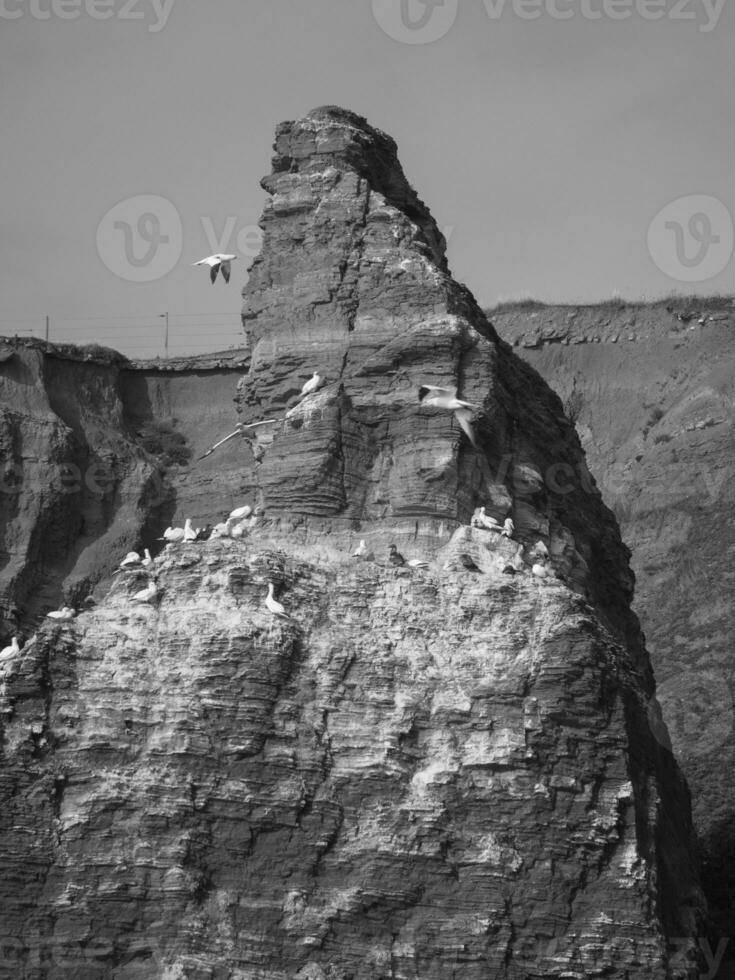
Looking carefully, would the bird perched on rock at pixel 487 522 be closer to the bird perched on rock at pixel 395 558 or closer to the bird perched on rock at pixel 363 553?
the bird perched on rock at pixel 395 558

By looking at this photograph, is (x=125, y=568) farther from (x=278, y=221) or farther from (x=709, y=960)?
(x=709, y=960)

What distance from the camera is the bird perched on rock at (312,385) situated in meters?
46.4

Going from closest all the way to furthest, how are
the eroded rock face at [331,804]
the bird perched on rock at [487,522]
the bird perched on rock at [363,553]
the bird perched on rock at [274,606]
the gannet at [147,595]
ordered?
1. the eroded rock face at [331,804]
2. the bird perched on rock at [274,606]
3. the gannet at [147,595]
4. the bird perched on rock at [363,553]
5. the bird perched on rock at [487,522]

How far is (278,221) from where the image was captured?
48781 millimetres

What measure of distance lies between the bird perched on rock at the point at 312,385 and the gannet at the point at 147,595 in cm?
477

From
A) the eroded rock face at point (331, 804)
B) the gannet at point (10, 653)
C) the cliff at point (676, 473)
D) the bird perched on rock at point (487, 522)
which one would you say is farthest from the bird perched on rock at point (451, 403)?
the cliff at point (676, 473)

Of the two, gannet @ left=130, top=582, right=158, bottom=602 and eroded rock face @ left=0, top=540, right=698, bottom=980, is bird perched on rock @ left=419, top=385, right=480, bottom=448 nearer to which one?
eroded rock face @ left=0, top=540, right=698, bottom=980

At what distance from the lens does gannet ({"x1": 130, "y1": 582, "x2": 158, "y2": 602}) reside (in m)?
43.7

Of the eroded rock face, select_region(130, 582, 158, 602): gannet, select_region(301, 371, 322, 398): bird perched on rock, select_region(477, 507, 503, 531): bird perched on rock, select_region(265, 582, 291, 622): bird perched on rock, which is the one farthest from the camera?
select_region(301, 371, 322, 398): bird perched on rock

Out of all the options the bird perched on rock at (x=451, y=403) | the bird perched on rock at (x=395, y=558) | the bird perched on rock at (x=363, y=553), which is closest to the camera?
the bird perched on rock at (x=395, y=558)

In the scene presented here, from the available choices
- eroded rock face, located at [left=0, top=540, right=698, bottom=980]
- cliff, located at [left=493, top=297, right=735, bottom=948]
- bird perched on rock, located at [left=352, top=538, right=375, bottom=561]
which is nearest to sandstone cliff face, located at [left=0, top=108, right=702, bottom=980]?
eroded rock face, located at [left=0, top=540, right=698, bottom=980]

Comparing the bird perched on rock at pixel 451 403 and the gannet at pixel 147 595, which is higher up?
the bird perched on rock at pixel 451 403

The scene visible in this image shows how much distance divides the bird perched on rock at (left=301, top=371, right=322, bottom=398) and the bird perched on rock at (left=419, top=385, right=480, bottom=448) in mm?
1846

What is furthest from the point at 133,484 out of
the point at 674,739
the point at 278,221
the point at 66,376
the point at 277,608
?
the point at 277,608
